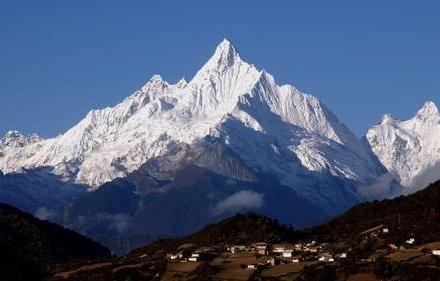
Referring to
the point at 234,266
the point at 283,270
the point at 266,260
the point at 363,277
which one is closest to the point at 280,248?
the point at 266,260

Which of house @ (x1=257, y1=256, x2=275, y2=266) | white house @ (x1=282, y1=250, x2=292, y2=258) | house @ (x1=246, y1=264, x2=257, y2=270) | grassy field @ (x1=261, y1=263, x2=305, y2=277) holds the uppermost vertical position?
white house @ (x1=282, y1=250, x2=292, y2=258)

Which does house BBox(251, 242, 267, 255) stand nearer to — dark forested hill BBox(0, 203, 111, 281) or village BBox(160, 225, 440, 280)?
village BBox(160, 225, 440, 280)

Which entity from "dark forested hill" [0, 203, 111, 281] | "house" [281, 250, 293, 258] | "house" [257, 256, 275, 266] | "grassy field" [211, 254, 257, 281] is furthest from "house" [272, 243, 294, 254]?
"dark forested hill" [0, 203, 111, 281]

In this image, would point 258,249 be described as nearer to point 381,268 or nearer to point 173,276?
point 173,276

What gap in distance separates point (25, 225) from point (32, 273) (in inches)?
457

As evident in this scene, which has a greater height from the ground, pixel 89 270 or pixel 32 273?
pixel 89 270

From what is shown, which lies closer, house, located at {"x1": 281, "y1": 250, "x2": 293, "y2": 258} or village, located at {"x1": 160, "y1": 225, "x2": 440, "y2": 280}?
village, located at {"x1": 160, "y1": 225, "x2": 440, "y2": 280}

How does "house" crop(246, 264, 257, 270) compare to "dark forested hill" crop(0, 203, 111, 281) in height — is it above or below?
above

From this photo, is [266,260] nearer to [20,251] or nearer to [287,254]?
[287,254]

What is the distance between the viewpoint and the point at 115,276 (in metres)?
177

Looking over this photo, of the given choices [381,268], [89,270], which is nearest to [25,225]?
[381,268]

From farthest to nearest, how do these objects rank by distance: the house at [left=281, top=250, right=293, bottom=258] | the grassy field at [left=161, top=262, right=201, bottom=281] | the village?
1. the house at [left=281, top=250, right=293, bottom=258]
2. the grassy field at [left=161, top=262, right=201, bottom=281]
3. the village

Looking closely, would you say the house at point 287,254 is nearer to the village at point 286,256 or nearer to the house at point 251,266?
the village at point 286,256

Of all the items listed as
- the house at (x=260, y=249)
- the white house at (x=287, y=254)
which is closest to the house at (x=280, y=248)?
the house at (x=260, y=249)
